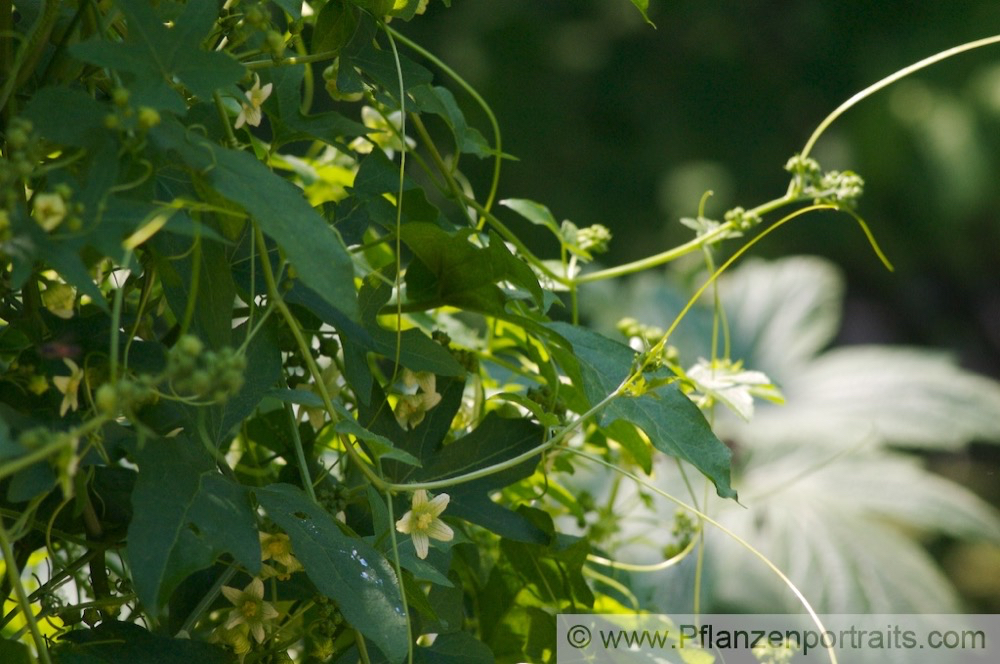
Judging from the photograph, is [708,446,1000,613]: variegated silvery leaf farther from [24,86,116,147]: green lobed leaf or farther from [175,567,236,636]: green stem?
[24,86,116,147]: green lobed leaf

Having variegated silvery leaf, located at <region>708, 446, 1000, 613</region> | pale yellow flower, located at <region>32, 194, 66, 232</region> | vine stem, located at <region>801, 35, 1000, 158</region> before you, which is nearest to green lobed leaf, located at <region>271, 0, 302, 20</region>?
pale yellow flower, located at <region>32, 194, 66, 232</region>

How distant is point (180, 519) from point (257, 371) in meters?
0.06

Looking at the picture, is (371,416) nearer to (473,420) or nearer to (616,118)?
(473,420)

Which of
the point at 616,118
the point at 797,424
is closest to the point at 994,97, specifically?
the point at 616,118

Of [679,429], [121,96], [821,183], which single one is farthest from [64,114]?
[821,183]

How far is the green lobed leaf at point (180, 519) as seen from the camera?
275 mm

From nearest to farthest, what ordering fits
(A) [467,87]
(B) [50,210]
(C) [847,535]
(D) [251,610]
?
(B) [50,210]
(D) [251,610]
(A) [467,87]
(C) [847,535]

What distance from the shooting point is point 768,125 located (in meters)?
3.28

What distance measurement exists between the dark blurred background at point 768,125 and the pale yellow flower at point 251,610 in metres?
2.47

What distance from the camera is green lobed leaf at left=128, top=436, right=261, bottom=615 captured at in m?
0.27

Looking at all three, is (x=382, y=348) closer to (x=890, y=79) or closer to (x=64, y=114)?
(x=64, y=114)

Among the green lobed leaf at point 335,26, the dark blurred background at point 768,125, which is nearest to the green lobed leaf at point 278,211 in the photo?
the green lobed leaf at point 335,26

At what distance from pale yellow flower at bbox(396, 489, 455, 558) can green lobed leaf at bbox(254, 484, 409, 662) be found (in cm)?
2

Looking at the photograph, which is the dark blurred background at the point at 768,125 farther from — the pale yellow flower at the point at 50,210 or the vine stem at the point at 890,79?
the pale yellow flower at the point at 50,210
